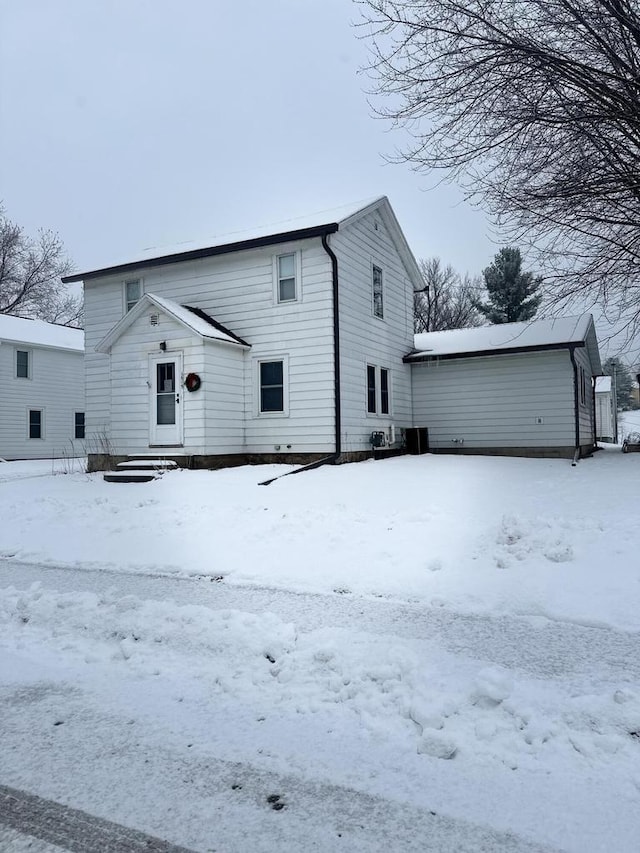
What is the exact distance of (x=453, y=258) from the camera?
42438 mm

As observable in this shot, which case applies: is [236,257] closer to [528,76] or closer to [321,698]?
[528,76]

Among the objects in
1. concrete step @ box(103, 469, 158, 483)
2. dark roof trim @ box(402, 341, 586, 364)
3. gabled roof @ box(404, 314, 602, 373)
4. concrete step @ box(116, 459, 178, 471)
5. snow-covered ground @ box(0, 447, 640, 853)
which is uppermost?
gabled roof @ box(404, 314, 602, 373)

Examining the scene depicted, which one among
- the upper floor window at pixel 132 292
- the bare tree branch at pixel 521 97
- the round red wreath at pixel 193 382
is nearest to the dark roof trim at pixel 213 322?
the round red wreath at pixel 193 382

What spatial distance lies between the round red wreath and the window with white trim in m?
4.48

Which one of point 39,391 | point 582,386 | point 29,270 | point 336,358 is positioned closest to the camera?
point 336,358

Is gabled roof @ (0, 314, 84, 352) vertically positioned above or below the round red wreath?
above

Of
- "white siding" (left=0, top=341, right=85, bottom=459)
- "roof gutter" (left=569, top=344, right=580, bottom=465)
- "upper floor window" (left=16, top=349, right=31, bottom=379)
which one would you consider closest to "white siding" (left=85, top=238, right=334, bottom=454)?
"roof gutter" (left=569, top=344, right=580, bottom=465)

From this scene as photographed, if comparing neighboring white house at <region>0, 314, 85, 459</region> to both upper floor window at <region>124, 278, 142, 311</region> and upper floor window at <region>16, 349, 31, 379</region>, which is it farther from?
upper floor window at <region>124, 278, 142, 311</region>

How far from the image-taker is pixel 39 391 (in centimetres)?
2506

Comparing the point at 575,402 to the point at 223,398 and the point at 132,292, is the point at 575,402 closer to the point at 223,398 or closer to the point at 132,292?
the point at 223,398

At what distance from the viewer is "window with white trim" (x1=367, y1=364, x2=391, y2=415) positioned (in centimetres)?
1541

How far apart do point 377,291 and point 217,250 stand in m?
4.47

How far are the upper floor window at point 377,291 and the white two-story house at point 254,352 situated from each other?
0.84 ft

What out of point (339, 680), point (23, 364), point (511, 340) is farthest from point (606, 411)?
point (339, 680)
